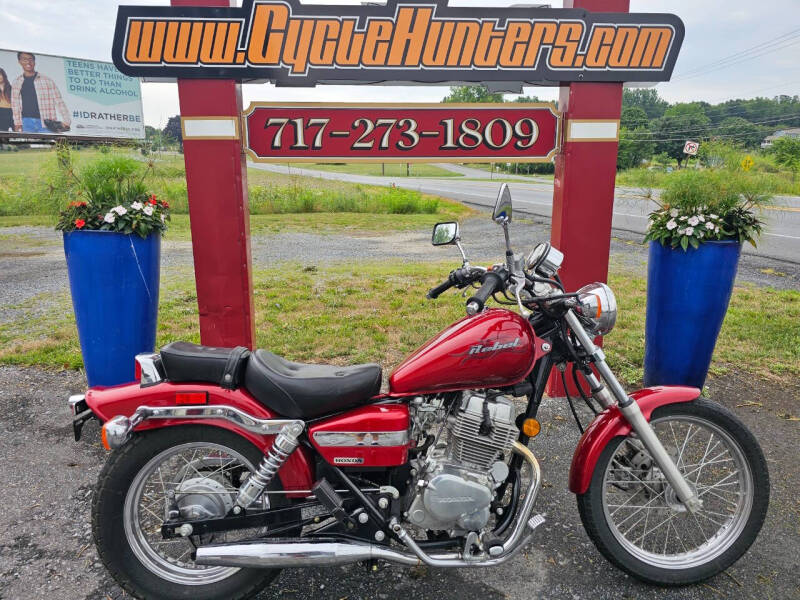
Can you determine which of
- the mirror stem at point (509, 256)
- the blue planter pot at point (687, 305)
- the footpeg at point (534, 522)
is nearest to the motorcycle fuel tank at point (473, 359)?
the mirror stem at point (509, 256)

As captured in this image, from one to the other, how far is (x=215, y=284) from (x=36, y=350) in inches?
99.6

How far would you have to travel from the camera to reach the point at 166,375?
2396 mm

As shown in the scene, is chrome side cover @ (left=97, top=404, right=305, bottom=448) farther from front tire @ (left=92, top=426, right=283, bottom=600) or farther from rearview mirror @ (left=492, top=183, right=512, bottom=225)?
rearview mirror @ (left=492, top=183, right=512, bottom=225)

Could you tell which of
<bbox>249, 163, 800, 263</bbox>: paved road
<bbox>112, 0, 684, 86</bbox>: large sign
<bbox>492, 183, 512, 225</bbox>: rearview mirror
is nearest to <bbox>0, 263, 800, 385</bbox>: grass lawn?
<bbox>249, 163, 800, 263</bbox>: paved road

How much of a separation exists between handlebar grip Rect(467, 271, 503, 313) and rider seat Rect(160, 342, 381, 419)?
0.51m

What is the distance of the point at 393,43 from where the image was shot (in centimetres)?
396

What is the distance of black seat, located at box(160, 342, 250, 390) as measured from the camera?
235 cm

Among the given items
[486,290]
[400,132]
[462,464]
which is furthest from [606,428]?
[400,132]

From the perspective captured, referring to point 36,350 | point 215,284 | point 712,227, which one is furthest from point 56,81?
point 712,227

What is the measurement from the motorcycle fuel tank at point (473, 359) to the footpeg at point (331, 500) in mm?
469

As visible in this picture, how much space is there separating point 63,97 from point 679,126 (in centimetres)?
5210

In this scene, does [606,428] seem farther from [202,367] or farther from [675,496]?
[202,367]

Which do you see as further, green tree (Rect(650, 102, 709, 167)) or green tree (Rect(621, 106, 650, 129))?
green tree (Rect(650, 102, 709, 167))

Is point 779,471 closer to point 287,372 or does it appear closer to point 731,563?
point 731,563
